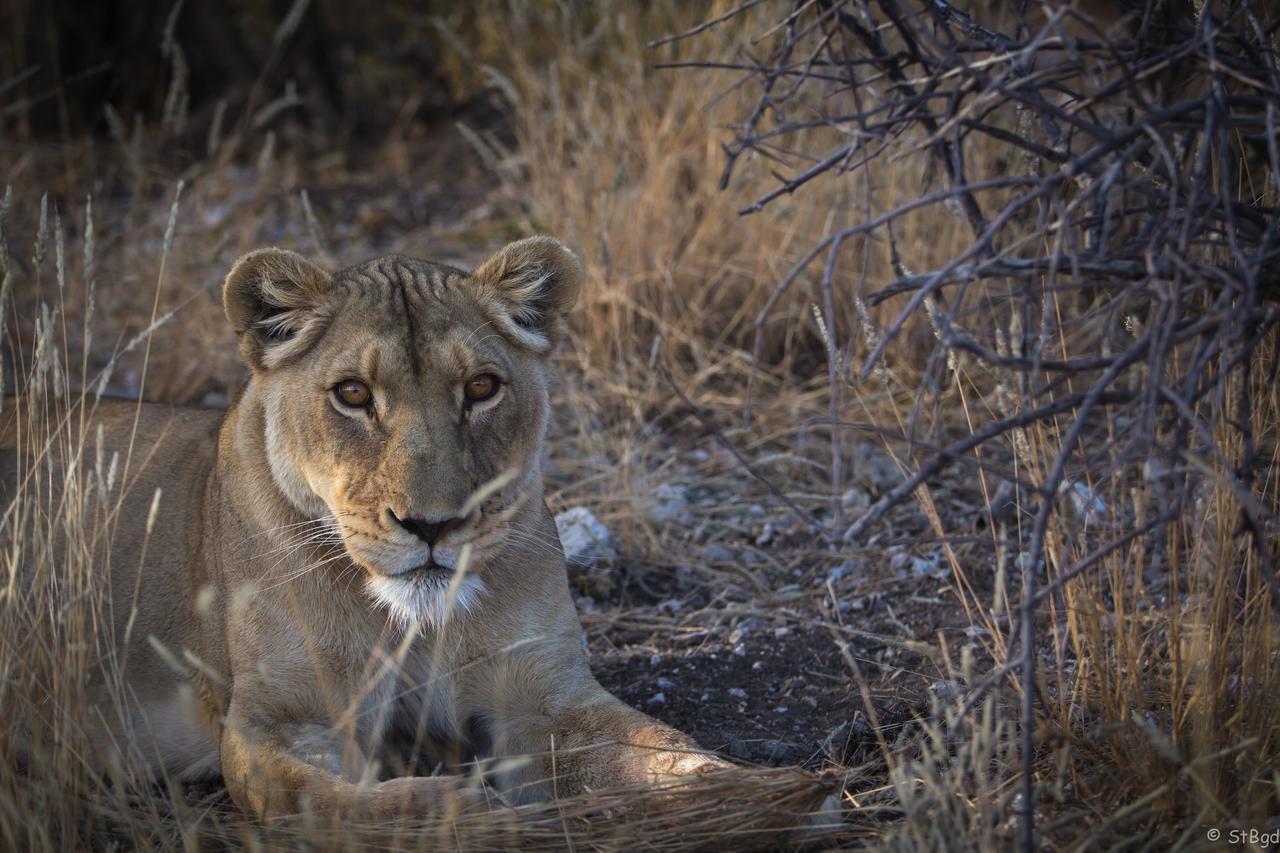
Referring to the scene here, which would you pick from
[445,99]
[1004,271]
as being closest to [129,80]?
[445,99]

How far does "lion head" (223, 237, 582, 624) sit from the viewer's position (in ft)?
9.90

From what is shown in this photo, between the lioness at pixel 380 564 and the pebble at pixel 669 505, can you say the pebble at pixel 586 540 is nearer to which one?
the pebble at pixel 669 505

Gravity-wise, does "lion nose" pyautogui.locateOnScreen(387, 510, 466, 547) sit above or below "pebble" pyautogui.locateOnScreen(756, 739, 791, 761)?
above

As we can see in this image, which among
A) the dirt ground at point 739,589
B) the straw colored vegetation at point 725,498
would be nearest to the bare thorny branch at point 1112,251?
the straw colored vegetation at point 725,498

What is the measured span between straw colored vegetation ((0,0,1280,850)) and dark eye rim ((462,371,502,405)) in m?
0.56

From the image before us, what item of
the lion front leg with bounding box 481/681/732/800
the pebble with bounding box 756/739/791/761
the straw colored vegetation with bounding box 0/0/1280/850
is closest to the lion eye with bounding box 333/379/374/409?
the straw colored vegetation with bounding box 0/0/1280/850

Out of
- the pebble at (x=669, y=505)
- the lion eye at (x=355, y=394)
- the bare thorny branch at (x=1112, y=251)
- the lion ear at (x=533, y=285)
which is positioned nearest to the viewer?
the bare thorny branch at (x=1112, y=251)

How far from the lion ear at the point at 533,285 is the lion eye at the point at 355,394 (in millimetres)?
486

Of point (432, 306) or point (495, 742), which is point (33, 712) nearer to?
point (495, 742)

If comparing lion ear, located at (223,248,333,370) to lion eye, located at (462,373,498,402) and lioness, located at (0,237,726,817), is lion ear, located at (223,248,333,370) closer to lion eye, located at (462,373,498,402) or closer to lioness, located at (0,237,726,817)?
lioness, located at (0,237,726,817)

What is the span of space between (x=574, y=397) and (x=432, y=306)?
7.67ft

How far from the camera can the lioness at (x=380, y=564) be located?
3021 millimetres

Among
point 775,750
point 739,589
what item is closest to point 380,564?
point 775,750

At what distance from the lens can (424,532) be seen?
2.97 m
